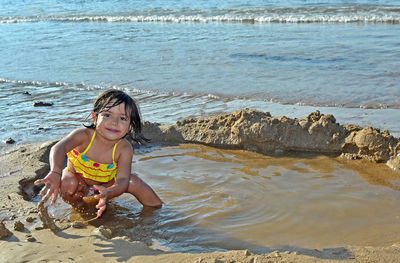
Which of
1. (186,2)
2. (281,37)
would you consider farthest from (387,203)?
(186,2)

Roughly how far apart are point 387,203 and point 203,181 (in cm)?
133

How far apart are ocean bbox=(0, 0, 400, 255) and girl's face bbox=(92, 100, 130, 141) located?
60 centimetres

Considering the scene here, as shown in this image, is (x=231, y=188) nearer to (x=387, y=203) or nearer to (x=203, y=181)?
(x=203, y=181)

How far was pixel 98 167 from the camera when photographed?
336 cm

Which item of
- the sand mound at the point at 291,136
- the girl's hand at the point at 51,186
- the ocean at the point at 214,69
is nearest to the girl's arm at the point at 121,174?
the girl's hand at the point at 51,186

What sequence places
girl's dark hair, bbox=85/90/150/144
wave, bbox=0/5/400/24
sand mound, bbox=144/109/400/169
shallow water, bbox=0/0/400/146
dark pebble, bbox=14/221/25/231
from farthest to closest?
wave, bbox=0/5/400/24 < shallow water, bbox=0/0/400/146 < sand mound, bbox=144/109/400/169 < girl's dark hair, bbox=85/90/150/144 < dark pebble, bbox=14/221/25/231

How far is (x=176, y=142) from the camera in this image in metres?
4.42

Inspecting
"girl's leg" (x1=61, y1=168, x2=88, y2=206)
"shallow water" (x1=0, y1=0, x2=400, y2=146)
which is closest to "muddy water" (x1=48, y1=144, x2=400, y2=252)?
"girl's leg" (x1=61, y1=168, x2=88, y2=206)

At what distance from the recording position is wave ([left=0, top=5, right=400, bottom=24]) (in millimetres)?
12336

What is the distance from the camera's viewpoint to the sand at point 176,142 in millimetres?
2240

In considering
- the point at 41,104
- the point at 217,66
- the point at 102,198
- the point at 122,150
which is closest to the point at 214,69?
the point at 217,66

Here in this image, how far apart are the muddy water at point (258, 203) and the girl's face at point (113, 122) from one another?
20.2 inches

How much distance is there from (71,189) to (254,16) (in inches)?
458

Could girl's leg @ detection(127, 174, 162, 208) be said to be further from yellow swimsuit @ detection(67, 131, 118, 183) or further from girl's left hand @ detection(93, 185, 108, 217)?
girl's left hand @ detection(93, 185, 108, 217)
